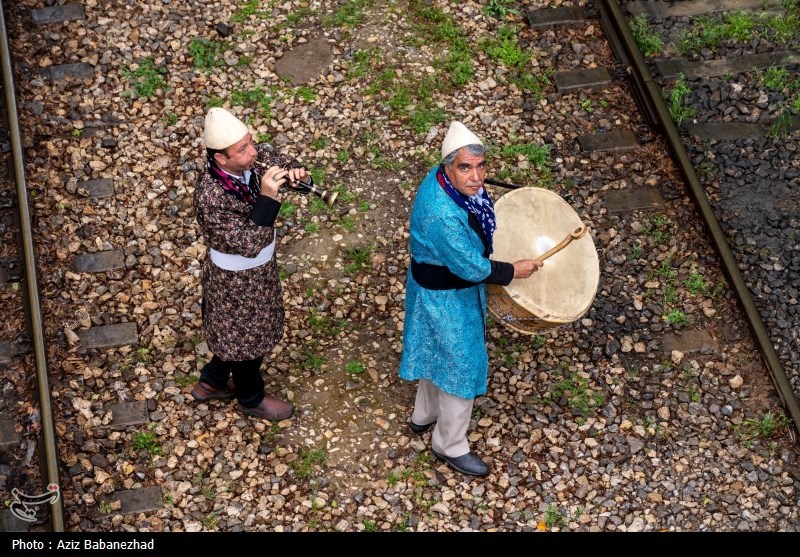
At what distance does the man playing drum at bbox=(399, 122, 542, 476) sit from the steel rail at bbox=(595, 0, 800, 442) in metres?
1.82

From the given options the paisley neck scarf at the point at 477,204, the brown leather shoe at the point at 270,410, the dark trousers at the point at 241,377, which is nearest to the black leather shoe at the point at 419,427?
the brown leather shoe at the point at 270,410

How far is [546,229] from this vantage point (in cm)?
507

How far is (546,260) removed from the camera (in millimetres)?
5020

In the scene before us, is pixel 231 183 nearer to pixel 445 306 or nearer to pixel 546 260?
pixel 445 306

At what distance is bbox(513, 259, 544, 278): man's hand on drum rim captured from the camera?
4.72m

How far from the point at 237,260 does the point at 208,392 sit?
1170 millimetres

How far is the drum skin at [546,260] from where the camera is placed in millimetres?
4914

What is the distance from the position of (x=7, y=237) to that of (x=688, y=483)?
444cm

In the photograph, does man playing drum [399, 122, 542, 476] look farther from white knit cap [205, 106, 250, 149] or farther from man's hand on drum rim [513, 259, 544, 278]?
white knit cap [205, 106, 250, 149]

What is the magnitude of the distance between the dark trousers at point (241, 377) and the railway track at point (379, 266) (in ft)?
0.62

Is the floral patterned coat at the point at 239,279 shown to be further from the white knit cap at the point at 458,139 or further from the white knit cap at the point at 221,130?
the white knit cap at the point at 458,139

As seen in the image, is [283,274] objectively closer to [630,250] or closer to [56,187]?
[56,187]

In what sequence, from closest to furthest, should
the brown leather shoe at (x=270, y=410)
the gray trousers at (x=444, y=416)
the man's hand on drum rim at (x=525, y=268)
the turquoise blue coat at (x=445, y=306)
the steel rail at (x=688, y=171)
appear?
the turquoise blue coat at (x=445, y=306)
the man's hand on drum rim at (x=525, y=268)
the gray trousers at (x=444, y=416)
the brown leather shoe at (x=270, y=410)
the steel rail at (x=688, y=171)

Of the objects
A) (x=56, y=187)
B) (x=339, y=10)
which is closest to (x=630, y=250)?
(x=339, y=10)
